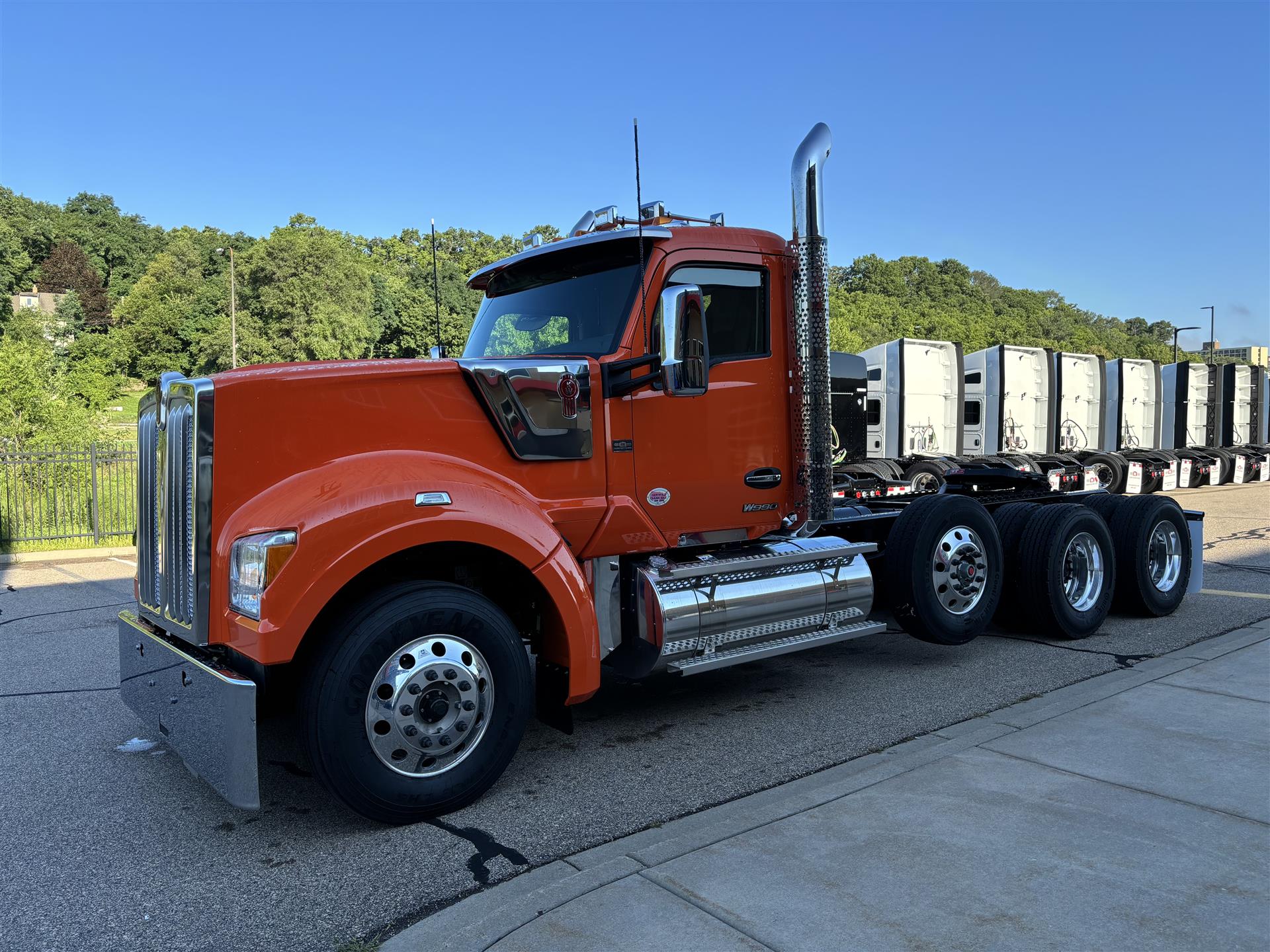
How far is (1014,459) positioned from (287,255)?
52.5m

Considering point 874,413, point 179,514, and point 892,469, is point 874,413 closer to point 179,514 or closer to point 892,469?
point 892,469

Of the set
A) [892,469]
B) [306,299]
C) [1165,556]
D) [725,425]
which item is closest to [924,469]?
[892,469]

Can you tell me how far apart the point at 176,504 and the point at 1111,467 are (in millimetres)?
21926

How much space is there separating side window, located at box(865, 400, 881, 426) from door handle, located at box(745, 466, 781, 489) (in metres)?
13.0

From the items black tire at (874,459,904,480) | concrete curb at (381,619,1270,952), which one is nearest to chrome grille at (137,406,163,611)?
concrete curb at (381,619,1270,952)

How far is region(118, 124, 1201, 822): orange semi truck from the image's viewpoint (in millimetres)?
3637

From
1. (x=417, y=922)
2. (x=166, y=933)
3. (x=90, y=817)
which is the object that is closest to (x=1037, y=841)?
(x=417, y=922)

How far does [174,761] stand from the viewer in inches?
184

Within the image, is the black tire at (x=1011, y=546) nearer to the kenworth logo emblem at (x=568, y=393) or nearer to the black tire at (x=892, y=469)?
the kenworth logo emblem at (x=568, y=393)

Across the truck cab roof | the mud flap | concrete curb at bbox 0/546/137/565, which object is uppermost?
the truck cab roof

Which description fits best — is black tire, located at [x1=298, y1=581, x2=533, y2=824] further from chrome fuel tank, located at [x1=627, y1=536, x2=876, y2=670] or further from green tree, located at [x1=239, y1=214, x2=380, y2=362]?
green tree, located at [x1=239, y1=214, x2=380, y2=362]

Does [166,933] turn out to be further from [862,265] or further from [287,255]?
[862,265]

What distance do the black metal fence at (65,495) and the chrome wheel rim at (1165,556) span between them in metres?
13.5

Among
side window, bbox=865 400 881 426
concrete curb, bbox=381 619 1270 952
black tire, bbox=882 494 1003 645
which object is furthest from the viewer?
side window, bbox=865 400 881 426
